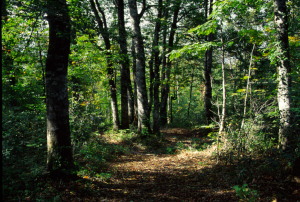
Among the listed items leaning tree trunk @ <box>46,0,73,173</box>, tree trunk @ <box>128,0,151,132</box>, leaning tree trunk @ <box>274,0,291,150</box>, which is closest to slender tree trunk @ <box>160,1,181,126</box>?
tree trunk @ <box>128,0,151,132</box>

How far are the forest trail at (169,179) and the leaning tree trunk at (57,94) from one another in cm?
144

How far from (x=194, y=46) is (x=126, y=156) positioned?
221 inches

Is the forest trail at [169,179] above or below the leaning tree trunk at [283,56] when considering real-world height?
below

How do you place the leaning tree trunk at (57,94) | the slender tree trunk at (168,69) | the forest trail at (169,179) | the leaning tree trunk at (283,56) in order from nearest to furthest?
the leaning tree trunk at (57,94) → the forest trail at (169,179) → the leaning tree trunk at (283,56) → the slender tree trunk at (168,69)

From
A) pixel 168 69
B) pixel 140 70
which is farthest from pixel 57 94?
pixel 168 69

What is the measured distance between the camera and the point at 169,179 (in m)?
5.84

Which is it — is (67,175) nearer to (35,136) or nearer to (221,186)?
(35,136)

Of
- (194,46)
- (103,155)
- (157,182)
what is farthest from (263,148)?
(103,155)

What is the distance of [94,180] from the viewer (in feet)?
17.3

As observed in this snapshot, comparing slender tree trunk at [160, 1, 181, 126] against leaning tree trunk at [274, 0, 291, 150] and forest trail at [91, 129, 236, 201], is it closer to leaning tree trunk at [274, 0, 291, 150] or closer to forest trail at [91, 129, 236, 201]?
leaning tree trunk at [274, 0, 291, 150]

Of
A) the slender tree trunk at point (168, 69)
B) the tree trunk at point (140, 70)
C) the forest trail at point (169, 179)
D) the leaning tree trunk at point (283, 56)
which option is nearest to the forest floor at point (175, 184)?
the forest trail at point (169, 179)

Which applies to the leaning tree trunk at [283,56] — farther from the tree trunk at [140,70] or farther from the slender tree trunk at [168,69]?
the tree trunk at [140,70]

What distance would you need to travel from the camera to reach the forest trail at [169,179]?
4.63 meters

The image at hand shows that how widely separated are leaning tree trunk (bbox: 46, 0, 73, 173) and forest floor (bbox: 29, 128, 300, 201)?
0.60 m
